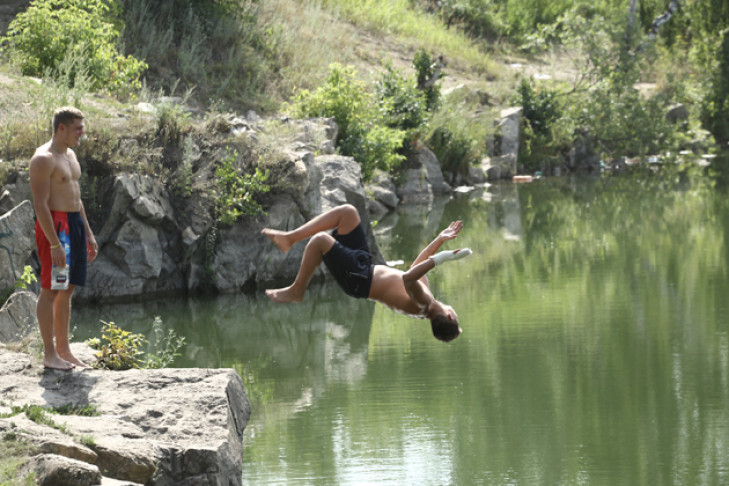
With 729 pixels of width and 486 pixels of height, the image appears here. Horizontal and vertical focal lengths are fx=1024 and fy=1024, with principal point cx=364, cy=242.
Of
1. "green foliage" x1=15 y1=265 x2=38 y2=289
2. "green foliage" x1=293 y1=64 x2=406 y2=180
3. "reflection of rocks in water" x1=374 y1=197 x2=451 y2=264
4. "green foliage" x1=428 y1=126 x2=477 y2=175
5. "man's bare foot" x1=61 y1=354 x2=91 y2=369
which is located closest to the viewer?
"man's bare foot" x1=61 y1=354 x2=91 y2=369

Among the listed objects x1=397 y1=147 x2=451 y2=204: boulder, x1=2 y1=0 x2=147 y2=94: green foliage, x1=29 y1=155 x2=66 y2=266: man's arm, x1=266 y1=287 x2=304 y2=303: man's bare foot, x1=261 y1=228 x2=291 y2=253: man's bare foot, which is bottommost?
x1=397 y1=147 x2=451 y2=204: boulder

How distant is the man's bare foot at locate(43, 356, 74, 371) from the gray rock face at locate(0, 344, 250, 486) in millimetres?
45

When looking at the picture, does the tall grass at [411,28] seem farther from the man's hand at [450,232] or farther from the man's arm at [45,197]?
the man's hand at [450,232]

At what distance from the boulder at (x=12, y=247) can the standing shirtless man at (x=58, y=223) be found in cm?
185

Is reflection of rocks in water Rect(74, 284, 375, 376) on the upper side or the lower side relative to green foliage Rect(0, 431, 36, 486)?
lower

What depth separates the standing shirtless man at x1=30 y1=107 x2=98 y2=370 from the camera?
7500mm

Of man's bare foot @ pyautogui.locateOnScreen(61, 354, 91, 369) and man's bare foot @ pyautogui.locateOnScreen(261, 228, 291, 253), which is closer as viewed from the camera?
man's bare foot @ pyautogui.locateOnScreen(261, 228, 291, 253)

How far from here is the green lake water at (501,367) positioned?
8094mm

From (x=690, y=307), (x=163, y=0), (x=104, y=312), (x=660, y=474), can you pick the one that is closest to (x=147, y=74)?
(x=163, y=0)

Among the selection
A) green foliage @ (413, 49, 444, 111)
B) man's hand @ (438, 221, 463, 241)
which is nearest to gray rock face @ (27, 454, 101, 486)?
man's hand @ (438, 221, 463, 241)

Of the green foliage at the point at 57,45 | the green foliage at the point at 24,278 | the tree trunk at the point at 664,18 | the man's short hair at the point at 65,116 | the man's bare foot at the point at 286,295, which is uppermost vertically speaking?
the tree trunk at the point at 664,18

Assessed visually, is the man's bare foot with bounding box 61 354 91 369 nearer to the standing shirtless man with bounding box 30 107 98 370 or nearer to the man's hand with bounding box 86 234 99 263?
the standing shirtless man with bounding box 30 107 98 370

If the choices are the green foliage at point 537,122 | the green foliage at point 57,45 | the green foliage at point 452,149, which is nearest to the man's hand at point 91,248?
the green foliage at point 57,45

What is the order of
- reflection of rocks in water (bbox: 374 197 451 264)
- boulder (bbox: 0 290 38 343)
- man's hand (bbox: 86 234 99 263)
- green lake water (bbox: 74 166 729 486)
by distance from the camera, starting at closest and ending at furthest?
green lake water (bbox: 74 166 729 486) → man's hand (bbox: 86 234 99 263) → boulder (bbox: 0 290 38 343) → reflection of rocks in water (bbox: 374 197 451 264)
